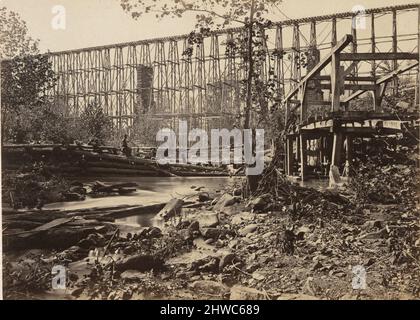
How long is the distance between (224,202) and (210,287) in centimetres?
134

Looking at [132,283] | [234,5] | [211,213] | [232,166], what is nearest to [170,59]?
[234,5]

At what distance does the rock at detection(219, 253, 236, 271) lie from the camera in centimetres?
553

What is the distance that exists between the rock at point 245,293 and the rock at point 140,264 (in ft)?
3.41

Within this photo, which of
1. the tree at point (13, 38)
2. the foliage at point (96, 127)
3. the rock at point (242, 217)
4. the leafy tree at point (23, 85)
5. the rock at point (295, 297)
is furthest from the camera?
the foliage at point (96, 127)

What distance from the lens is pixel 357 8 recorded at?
19.0ft

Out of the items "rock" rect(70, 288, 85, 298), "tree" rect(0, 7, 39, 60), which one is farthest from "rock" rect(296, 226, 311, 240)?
"tree" rect(0, 7, 39, 60)

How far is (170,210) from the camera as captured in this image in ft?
19.6

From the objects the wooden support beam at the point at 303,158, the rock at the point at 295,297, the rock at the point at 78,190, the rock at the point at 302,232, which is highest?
the wooden support beam at the point at 303,158

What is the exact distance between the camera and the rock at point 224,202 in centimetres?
617

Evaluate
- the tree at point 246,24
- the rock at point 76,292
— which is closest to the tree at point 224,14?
the tree at point 246,24

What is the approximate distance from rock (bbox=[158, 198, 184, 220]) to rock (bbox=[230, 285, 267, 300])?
1352 mm

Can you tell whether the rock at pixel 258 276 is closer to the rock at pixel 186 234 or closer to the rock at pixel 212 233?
the rock at pixel 212 233

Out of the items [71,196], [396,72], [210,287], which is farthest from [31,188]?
[396,72]

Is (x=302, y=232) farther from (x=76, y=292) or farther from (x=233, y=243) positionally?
(x=76, y=292)
